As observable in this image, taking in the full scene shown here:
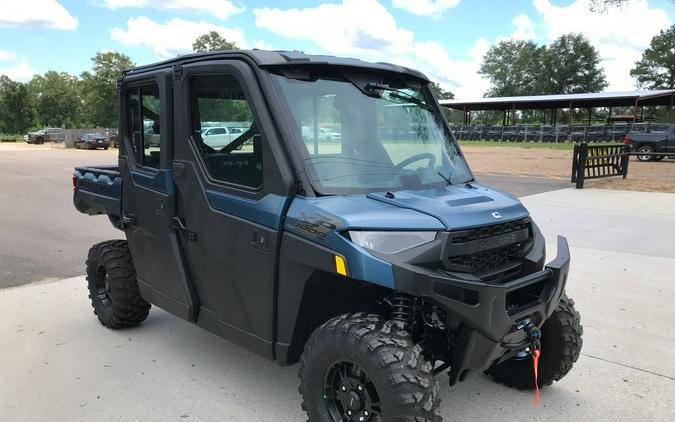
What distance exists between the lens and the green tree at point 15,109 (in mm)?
74375

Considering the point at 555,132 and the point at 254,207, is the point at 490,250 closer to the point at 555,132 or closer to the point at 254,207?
the point at 254,207

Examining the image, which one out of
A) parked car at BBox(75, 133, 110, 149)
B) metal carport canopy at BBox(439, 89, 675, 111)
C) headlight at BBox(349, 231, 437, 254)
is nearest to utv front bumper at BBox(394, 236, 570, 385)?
headlight at BBox(349, 231, 437, 254)

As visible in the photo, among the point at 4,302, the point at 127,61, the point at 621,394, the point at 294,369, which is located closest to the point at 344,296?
the point at 294,369

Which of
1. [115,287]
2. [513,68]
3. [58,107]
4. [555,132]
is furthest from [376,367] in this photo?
[513,68]

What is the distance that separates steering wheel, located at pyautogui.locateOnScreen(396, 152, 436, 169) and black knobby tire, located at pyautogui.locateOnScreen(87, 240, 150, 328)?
2360mm

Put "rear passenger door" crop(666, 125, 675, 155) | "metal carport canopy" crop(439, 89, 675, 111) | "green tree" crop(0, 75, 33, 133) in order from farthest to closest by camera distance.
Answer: "green tree" crop(0, 75, 33, 133), "metal carport canopy" crop(439, 89, 675, 111), "rear passenger door" crop(666, 125, 675, 155)

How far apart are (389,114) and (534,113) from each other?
9932 centimetres

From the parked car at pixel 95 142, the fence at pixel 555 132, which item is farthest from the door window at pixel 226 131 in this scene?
the parked car at pixel 95 142

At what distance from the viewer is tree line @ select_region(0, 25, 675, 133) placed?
212ft

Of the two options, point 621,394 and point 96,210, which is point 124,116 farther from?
Result: point 621,394

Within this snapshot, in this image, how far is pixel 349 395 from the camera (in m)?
2.54

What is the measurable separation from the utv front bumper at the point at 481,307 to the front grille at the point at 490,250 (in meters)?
0.13

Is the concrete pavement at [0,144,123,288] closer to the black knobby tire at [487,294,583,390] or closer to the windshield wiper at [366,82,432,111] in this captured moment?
the windshield wiper at [366,82,432,111]

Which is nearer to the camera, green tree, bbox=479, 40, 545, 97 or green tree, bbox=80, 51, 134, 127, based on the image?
green tree, bbox=80, 51, 134, 127
